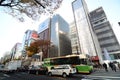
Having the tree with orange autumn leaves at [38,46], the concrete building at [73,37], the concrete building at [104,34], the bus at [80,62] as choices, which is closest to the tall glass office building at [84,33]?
the concrete building at [104,34]

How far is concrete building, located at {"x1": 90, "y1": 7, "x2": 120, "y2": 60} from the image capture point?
164ft

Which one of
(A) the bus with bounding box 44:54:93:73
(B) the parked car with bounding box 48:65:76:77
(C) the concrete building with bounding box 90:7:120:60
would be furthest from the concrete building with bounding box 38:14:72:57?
(B) the parked car with bounding box 48:65:76:77

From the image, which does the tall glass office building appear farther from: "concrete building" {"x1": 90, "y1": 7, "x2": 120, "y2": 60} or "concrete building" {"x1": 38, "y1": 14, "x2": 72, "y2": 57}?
"concrete building" {"x1": 38, "y1": 14, "x2": 72, "y2": 57}

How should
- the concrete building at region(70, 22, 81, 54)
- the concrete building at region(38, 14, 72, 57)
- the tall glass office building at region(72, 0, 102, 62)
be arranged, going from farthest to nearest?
the concrete building at region(70, 22, 81, 54) → the concrete building at region(38, 14, 72, 57) → the tall glass office building at region(72, 0, 102, 62)

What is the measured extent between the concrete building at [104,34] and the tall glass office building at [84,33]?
470 centimetres

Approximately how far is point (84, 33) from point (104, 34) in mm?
10885

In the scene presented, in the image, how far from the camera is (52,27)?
63094 millimetres

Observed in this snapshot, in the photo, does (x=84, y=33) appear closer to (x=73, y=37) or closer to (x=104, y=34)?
(x=104, y=34)

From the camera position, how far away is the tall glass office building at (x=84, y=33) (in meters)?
48.3

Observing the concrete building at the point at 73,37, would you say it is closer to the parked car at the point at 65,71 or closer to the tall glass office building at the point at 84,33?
the tall glass office building at the point at 84,33

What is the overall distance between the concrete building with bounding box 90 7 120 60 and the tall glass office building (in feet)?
15.4

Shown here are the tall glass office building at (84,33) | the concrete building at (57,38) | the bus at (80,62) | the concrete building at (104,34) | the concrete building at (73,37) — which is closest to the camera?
the bus at (80,62)

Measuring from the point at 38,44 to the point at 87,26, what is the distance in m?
23.8

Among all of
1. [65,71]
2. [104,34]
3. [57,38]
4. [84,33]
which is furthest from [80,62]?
[104,34]
